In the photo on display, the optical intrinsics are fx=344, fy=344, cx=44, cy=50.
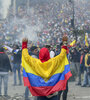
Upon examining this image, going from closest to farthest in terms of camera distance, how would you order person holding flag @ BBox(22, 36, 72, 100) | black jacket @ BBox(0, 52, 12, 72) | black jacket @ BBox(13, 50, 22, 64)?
person holding flag @ BBox(22, 36, 72, 100), black jacket @ BBox(0, 52, 12, 72), black jacket @ BBox(13, 50, 22, 64)

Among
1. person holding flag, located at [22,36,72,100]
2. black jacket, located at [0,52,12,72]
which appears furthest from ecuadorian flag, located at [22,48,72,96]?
black jacket, located at [0,52,12,72]

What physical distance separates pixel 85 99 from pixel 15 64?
12.5 ft

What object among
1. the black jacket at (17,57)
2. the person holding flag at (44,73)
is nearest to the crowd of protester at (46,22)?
the black jacket at (17,57)

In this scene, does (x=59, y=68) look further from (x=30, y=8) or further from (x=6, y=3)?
(x=30, y=8)

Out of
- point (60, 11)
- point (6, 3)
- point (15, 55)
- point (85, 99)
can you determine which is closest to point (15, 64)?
point (15, 55)

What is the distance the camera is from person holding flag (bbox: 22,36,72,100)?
5.25 metres

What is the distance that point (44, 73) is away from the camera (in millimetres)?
5242

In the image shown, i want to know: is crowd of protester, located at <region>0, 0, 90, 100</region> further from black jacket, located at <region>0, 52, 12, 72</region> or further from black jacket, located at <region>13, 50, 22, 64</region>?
black jacket, located at <region>0, 52, 12, 72</region>

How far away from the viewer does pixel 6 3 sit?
52.5ft

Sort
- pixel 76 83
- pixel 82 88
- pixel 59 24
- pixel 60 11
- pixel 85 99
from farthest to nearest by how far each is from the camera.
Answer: pixel 60 11 → pixel 59 24 → pixel 76 83 → pixel 82 88 → pixel 85 99

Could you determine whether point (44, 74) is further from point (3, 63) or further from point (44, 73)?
point (3, 63)

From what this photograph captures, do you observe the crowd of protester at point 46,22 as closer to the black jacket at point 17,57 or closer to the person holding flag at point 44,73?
the black jacket at point 17,57

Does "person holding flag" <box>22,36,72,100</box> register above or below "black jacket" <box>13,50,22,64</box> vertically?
above

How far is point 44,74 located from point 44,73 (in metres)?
0.02
